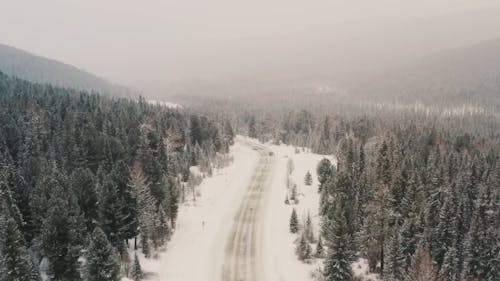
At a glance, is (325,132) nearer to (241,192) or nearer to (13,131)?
(241,192)

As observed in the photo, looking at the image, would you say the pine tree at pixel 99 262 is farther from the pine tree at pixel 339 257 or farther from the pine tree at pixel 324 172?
the pine tree at pixel 324 172

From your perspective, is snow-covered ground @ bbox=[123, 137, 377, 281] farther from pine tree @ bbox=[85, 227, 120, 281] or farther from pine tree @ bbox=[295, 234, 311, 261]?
pine tree @ bbox=[85, 227, 120, 281]

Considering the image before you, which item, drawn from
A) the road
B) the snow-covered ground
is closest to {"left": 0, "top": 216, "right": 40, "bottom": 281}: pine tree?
the snow-covered ground

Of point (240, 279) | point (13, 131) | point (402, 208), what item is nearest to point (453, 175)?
point (402, 208)

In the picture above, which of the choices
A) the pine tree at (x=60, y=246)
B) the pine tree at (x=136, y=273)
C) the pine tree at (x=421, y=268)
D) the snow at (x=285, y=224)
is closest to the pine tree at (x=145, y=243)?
the pine tree at (x=136, y=273)

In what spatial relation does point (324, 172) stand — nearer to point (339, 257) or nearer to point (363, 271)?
point (363, 271)

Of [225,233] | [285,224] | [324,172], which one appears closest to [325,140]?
[324,172]
